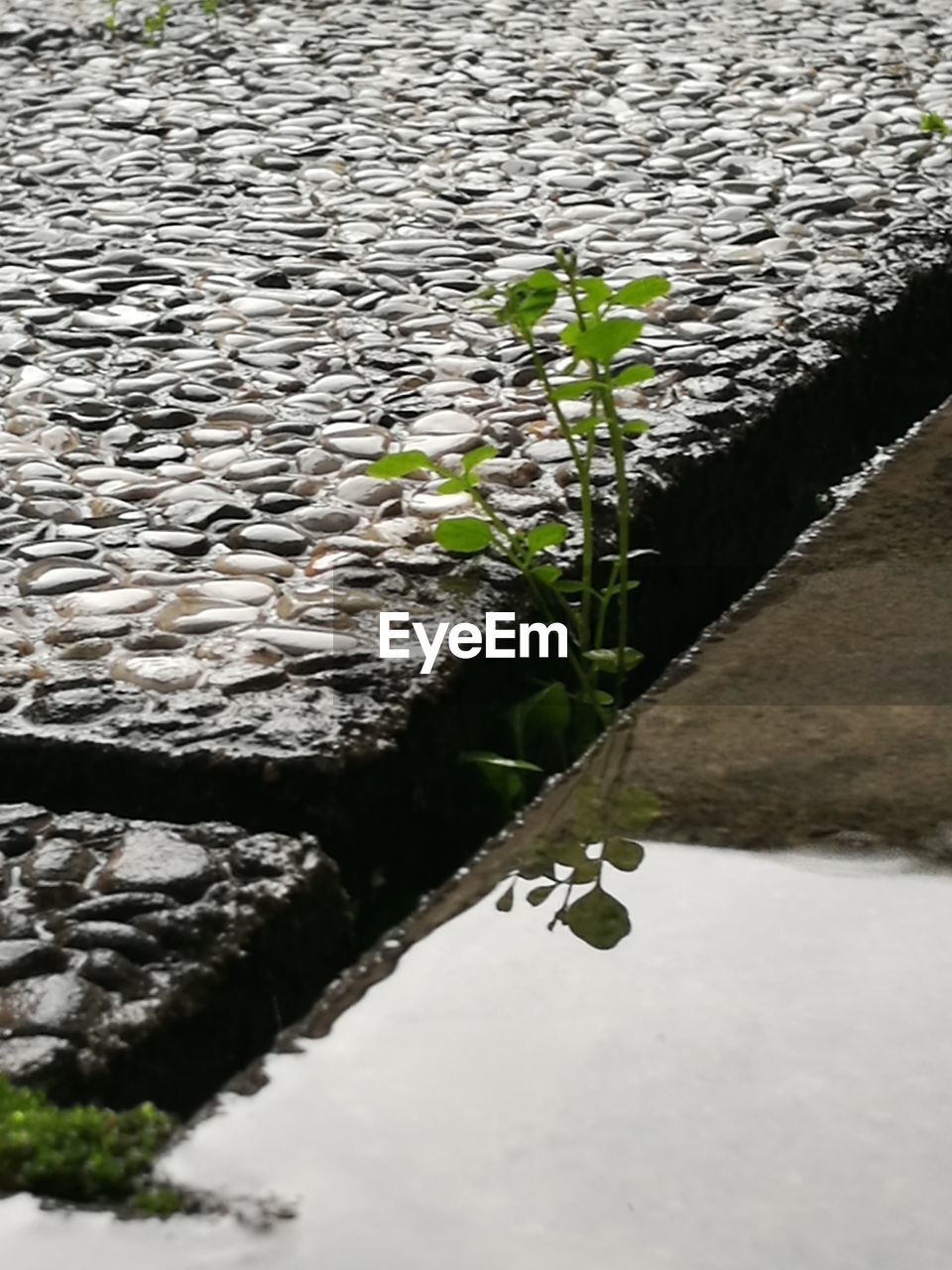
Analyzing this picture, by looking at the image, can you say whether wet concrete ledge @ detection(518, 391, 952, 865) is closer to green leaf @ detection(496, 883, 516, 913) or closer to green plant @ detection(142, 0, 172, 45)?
green leaf @ detection(496, 883, 516, 913)

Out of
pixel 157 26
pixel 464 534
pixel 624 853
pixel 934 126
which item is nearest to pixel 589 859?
pixel 624 853

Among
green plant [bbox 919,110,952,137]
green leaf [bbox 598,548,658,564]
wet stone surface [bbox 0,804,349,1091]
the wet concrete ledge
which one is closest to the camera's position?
wet stone surface [bbox 0,804,349,1091]

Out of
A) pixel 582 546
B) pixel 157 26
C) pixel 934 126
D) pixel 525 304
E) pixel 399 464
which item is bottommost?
pixel 157 26

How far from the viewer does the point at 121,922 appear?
52.7 inches

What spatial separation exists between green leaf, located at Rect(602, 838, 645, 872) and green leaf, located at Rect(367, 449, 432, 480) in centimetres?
44

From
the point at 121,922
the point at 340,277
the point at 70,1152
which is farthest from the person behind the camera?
the point at 340,277

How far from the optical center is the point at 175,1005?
1.25 m

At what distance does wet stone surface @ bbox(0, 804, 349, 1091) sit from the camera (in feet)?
4.02

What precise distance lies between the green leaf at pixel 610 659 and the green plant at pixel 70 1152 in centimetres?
76

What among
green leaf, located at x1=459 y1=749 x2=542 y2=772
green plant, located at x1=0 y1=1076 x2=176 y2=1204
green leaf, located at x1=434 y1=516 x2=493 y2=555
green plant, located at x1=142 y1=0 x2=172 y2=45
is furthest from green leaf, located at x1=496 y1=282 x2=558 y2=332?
green plant, located at x1=142 y1=0 x2=172 y2=45

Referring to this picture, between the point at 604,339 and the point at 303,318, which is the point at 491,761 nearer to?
the point at 604,339

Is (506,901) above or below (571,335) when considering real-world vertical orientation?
below

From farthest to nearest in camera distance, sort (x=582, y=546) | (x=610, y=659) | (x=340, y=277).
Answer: (x=340, y=277), (x=582, y=546), (x=610, y=659)

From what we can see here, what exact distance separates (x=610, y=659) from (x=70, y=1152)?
0.82 metres
